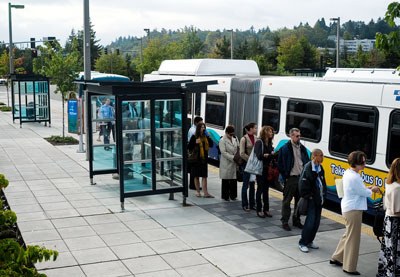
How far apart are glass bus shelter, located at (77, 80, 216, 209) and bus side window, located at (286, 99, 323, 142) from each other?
2.48m

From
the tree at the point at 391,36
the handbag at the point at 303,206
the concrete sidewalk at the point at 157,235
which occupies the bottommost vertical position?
the concrete sidewalk at the point at 157,235

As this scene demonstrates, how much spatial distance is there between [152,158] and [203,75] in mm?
7694

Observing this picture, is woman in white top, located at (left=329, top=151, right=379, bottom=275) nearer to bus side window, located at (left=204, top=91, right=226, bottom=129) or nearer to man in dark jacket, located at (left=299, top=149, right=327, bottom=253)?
man in dark jacket, located at (left=299, top=149, right=327, bottom=253)

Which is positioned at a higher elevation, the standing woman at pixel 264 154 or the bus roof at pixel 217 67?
the bus roof at pixel 217 67

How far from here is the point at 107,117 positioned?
13531 millimetres

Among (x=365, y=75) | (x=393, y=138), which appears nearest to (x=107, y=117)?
(x=365, y=75)

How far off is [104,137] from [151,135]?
3.08 m

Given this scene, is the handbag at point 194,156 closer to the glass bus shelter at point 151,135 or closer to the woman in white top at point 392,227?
the glass bus shelter at point 151,135

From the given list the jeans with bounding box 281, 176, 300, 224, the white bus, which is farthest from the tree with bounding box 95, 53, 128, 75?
the jeans with bounding box 281, 176, 300, 224

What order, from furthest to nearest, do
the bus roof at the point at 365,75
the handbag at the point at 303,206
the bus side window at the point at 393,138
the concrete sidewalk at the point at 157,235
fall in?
the bus roof at the point at 365,75 < the bus side window at the point at 393,138 < the handbag at the point at 303,206 < the concrete sidewalk at the point at 157,235

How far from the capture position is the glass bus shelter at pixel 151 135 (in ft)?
34.7

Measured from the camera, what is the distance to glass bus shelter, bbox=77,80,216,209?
1059 centimetres

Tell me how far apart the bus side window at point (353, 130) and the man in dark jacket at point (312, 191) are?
2.32 metres

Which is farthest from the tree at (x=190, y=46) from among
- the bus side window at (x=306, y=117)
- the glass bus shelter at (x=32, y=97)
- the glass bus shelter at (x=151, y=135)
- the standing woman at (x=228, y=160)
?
the glass bus shelter at (x=151, y=135)
